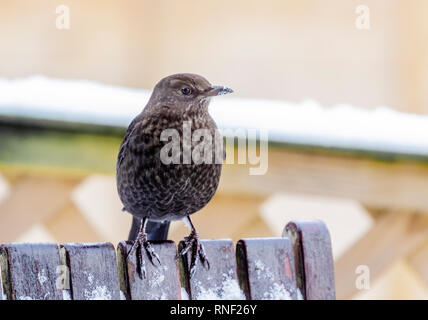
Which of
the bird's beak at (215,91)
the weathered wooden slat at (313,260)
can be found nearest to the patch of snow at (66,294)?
the weathered wooden slat at (313,260)

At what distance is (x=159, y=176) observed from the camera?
251 cm

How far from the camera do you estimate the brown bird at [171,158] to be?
249 cm

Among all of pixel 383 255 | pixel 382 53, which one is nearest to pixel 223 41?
pixel 382 53

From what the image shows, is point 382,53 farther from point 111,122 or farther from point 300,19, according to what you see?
point 111,122

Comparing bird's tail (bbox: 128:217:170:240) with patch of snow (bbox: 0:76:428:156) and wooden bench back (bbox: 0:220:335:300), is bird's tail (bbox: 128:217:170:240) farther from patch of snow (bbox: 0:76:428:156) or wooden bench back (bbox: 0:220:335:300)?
wooden bench back (bbox: 0:220:335:300)

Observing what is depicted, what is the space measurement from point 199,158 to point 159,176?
5.1 inches

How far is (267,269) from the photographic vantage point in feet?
7.43

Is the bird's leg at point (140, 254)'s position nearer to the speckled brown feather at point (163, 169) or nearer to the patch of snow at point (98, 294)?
the patch of snow at point (98, 294)

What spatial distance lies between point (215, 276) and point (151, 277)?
0.17 m

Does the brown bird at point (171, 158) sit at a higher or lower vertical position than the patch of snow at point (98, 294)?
higher

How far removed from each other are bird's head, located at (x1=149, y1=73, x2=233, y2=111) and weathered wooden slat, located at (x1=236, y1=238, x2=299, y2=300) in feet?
1.97

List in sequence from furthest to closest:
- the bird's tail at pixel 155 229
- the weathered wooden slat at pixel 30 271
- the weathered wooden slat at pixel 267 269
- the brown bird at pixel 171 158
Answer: the bird's tail at pixel 155 229 < the brown bird at pixel 171 158 < the weathered wooden slat at pixel 267 269 < the weathered wooden slat at pixel 30 271

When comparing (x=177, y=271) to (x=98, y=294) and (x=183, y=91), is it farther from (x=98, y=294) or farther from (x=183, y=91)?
(x=183, y=91)

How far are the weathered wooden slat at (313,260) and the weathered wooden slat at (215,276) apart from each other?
19 cm
